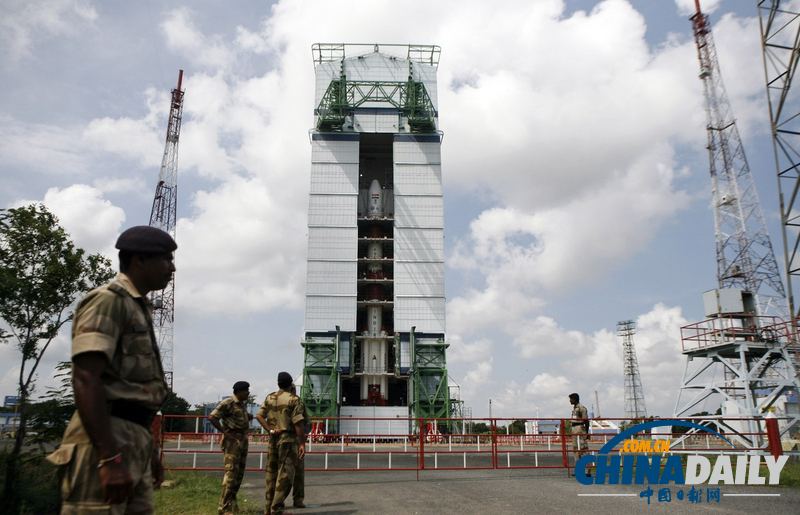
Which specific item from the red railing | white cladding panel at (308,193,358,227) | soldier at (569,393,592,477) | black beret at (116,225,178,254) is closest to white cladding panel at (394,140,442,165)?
white cladding panel at (308,193,358,227)

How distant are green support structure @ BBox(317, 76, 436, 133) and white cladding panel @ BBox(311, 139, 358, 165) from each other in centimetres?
115

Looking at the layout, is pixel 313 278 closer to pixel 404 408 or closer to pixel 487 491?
pixel 404 408

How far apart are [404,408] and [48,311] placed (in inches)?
1159

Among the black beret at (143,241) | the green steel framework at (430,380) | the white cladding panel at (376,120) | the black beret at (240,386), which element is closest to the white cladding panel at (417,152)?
the white cladding panel at (376,120)

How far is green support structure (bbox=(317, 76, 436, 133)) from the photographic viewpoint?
4143cm

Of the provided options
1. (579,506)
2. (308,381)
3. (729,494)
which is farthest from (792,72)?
(308,381)

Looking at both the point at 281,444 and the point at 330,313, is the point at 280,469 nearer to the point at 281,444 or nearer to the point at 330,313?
the point at 281,444

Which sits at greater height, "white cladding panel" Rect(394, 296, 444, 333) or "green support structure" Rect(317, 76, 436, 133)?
"green support structure" Rect(317, 76, 436, 133)

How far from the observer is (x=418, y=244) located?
40.4 meters

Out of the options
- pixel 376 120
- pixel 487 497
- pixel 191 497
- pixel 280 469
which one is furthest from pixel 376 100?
pixel 280 469

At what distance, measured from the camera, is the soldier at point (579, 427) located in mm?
12117

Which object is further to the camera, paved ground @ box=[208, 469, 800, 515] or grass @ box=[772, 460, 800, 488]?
grass @ box=[772, 460, 800, 488]

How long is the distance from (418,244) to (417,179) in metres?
4.84

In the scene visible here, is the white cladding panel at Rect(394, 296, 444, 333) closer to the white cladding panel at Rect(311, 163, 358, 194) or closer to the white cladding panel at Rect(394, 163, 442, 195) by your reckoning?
the white cladding panel at Rect(394, 163, 442, 195)
